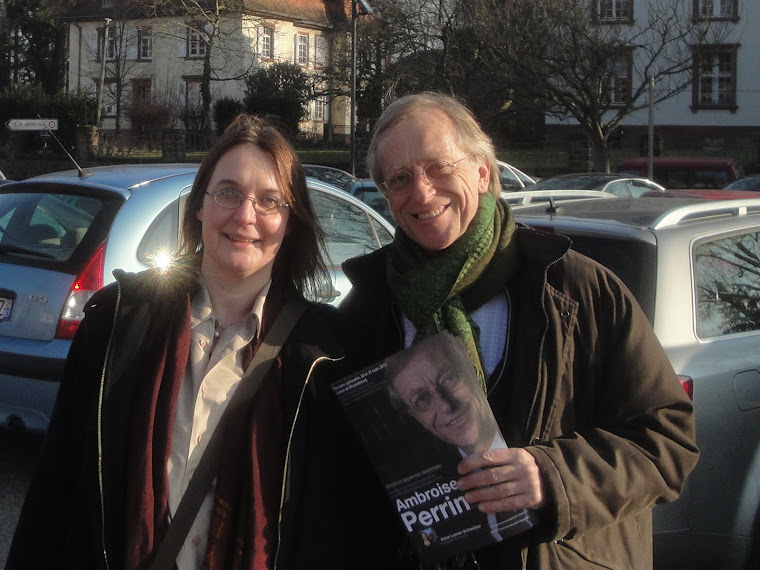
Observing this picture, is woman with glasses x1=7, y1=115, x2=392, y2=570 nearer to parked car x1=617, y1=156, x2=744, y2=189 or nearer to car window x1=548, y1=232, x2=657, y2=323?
car window x1=548, y1=232, x2=657, y2=323

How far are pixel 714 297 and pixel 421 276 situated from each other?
6.49 ft

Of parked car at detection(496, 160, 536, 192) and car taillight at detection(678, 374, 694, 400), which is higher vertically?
parked car at detection(496, 160, 536, 192)

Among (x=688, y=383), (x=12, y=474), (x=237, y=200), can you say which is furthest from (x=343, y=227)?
(x=237, y=200)

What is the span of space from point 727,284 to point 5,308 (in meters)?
3.74

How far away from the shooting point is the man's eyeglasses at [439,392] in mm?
1970

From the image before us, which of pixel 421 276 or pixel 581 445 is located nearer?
pixel 581 445

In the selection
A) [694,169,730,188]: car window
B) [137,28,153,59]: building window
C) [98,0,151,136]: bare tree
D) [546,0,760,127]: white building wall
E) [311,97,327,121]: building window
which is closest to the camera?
[694,169,730,188]: car window

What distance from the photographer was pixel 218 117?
42.2 meters

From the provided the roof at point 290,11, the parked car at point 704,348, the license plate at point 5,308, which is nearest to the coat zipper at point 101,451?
the parked car at point 704,348

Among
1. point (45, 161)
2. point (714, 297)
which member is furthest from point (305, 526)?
point (45, 161)

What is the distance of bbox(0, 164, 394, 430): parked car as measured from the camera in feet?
16.0

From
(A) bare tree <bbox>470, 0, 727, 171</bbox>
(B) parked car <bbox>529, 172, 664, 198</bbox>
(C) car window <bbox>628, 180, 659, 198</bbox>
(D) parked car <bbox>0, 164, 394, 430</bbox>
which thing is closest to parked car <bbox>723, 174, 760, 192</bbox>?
(C) car window <bbox>628, 180, 659, 198</bbox>

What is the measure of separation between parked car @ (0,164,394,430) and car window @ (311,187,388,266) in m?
0.75

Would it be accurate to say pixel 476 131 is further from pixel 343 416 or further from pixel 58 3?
pixel 58 3
